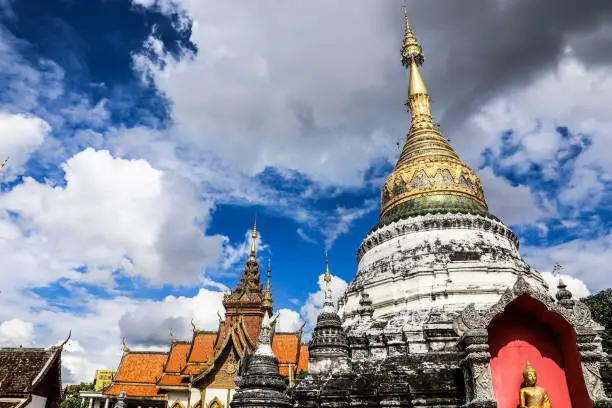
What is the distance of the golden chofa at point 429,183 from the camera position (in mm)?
16047

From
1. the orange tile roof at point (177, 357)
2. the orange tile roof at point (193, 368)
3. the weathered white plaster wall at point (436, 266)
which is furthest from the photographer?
→ the orange tile roof at point (177, 357)

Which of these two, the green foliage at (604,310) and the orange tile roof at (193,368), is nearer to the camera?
the green foliage at (604,310)

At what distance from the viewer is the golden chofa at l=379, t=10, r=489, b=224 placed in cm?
1605

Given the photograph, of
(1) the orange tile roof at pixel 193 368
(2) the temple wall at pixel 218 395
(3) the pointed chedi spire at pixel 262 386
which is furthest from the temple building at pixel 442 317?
(1) the orange tile roof at pixel 193 368

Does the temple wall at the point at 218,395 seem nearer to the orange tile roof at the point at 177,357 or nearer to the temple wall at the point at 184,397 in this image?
the temple wall at the point at 184,397

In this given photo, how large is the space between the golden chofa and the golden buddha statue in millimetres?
9813

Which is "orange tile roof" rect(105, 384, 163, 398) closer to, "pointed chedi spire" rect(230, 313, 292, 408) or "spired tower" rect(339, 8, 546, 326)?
"spired tower" rect(339, 8, 546, 326)

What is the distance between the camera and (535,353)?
21.6 ft

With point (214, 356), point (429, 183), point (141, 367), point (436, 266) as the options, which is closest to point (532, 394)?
point (436, 266)

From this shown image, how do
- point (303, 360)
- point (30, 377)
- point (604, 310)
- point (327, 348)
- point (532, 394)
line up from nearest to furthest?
point (532, 394)
point (327, 348)
point (30, 377)
point (604, 310)
point (303, 360)

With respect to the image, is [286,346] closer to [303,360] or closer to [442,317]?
[303,360]

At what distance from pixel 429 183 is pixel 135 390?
1812 cm

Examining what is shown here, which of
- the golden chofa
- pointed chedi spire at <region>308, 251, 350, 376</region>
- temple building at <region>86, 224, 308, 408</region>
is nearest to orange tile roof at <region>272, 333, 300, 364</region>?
temple building at <region>86, 224, 308, 408</region>

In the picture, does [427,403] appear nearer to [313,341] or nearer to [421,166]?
[313,341]
